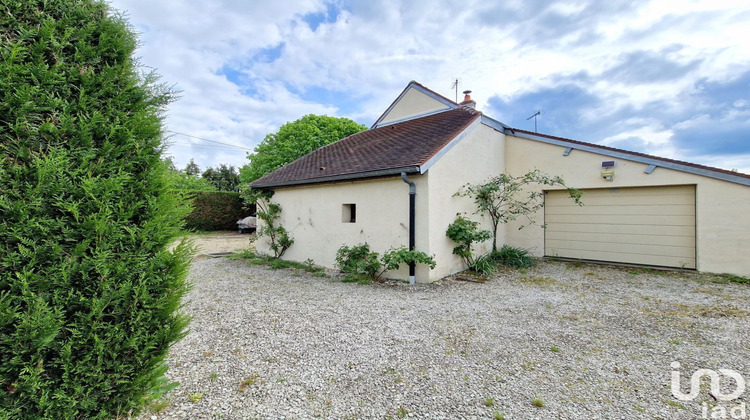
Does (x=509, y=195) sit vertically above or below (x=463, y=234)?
above

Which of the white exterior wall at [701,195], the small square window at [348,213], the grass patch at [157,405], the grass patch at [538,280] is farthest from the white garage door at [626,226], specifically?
the grass patch at [157,405]

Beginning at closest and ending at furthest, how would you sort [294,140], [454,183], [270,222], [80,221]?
[80,221], [454,183], [270,222], [294,140]

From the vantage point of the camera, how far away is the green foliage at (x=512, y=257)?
777 centimetres

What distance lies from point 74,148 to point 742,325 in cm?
735

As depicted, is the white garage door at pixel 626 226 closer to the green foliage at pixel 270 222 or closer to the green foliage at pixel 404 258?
the green foliage at pixel 404 258

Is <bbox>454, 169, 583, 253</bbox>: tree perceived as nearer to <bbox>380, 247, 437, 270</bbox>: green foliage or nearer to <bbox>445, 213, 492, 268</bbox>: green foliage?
<bbox>445, 213, 492, 268</bbox>: green foliage

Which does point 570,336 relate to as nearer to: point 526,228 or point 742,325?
point 742,325

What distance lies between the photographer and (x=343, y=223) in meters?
7.52

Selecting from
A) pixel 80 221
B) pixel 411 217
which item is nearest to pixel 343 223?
pixel 411 217

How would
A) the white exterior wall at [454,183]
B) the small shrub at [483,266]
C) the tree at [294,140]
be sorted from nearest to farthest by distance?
the white exterior wall at [454,183] < the small shrub at [483,266] < the tree at [294,140]

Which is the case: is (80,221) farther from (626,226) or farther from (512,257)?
A: (626,226)

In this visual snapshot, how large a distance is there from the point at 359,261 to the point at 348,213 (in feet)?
4.63

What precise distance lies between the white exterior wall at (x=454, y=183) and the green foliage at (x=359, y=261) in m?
1.29

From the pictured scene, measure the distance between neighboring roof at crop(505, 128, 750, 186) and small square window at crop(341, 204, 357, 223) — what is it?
5339 millimetres
